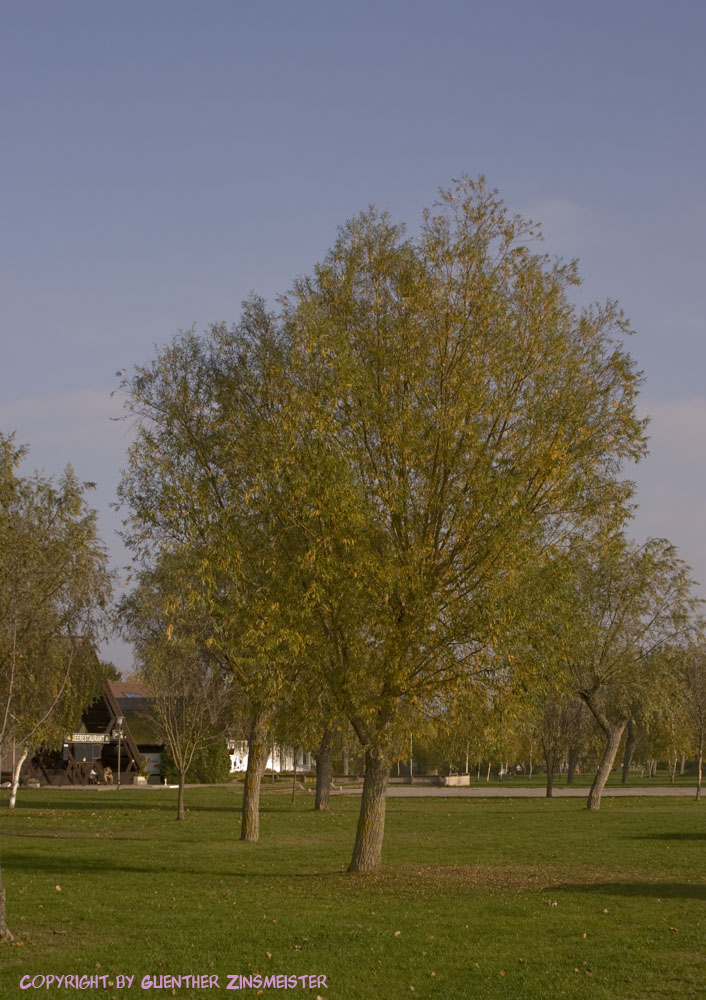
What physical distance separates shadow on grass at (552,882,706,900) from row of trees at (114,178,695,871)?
9.73 feet

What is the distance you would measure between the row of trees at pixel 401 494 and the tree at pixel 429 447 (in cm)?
4

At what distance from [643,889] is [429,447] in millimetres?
7867

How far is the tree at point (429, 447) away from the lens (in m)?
16.3

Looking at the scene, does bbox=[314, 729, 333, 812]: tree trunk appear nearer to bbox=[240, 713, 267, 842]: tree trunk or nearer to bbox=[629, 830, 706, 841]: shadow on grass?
bbox=[240, 713, 267, 842]: tree trunk

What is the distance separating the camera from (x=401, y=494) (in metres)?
16.7

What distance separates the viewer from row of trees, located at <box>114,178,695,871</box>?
16328mm

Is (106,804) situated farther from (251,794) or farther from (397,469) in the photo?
(397,469)

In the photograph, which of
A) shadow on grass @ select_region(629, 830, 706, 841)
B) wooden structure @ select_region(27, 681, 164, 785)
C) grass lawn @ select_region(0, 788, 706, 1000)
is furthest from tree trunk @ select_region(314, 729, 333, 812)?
wooden structure @ select_region(27, 681, 164, 785)

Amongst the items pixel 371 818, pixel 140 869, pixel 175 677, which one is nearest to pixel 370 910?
pixel 371 818

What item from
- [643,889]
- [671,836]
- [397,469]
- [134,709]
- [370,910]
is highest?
[397,469]

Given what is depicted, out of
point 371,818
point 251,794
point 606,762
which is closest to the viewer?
point 371,818

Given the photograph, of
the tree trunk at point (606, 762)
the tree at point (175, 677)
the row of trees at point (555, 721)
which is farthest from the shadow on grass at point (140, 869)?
the tree trunk at point (606, 762)

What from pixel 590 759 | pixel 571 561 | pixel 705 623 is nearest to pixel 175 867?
pixel 571 561

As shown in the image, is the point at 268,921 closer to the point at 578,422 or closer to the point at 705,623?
the point at 578,422
